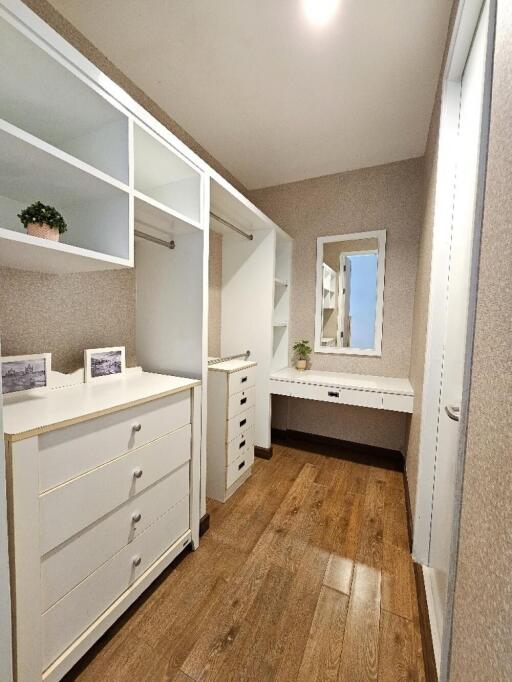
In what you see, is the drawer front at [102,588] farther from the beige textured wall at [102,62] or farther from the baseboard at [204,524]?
the beige textured wall at [102,62]

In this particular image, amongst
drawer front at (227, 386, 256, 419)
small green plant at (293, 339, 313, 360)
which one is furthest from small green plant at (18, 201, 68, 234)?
small green plant at (293, 339, 313, 360)

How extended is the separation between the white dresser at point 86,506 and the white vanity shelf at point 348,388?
1208 millimetres

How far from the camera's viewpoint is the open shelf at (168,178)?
137cm

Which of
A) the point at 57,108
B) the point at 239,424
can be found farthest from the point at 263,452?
the point at 57,108

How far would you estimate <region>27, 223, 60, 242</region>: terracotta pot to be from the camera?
94 centimetres

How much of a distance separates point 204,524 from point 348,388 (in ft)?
4.49

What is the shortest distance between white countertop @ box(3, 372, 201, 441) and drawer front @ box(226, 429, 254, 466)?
2.33ft

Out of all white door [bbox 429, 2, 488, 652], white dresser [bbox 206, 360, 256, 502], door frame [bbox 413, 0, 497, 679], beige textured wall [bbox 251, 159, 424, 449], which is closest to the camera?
white door [bbox 429, 2, 488, 652]

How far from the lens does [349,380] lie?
2430 mm

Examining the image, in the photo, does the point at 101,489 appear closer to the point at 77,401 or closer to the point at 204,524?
the point at 77,401

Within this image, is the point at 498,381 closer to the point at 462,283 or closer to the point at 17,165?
the point at 462,283

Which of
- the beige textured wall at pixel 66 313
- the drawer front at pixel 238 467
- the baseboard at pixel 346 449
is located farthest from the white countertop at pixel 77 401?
the baseboard at pixel 346 449

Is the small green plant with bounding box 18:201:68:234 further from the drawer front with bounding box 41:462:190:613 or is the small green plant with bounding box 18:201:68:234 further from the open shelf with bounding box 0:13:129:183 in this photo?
the drawer front with bounding box 41:462:190:613

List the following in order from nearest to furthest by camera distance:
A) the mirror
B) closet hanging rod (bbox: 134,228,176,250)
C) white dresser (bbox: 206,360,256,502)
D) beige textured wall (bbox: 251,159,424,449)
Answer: closet hanging rod (bbox: 134,228,176,250), white dresser (bbox: 206,360,256,502), beige textured wall (bbox: 251,159,424,449), the mirror
